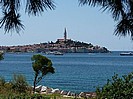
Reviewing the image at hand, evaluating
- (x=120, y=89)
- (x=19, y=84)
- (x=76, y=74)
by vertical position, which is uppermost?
(x=120, y=89)

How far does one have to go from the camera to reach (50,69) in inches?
1011

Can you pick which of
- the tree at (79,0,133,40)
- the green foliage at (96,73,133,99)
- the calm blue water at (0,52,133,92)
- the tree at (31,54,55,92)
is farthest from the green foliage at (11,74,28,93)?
the tree at (79,0,133,40)

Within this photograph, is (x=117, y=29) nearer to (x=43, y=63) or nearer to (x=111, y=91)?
(x=111, y=91)

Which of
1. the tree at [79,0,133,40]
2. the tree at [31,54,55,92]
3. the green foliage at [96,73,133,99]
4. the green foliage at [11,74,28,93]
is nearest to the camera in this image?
the tree at [79,0,133,40]

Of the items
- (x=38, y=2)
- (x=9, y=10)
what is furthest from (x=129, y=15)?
(x=9, y=10)

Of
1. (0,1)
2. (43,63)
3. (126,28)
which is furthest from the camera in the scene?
(43,63)

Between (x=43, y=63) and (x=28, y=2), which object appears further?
(x=43, y=63)

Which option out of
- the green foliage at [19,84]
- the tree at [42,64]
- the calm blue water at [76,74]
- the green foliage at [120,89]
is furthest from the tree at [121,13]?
the tree at [42,64]

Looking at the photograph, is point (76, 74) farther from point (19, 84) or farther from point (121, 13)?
point (121, 13)

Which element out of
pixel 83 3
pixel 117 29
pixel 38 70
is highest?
pixel 83 3

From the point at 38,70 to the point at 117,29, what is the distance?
24150 mm

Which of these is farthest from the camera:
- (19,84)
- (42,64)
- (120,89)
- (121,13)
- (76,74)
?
(76,74)

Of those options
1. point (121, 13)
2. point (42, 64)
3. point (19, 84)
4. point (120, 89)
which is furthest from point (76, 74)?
point (121, 13)

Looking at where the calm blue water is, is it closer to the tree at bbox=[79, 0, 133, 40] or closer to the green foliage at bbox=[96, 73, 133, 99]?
the green foliage at bbox=[96, 73, 133, 99]
